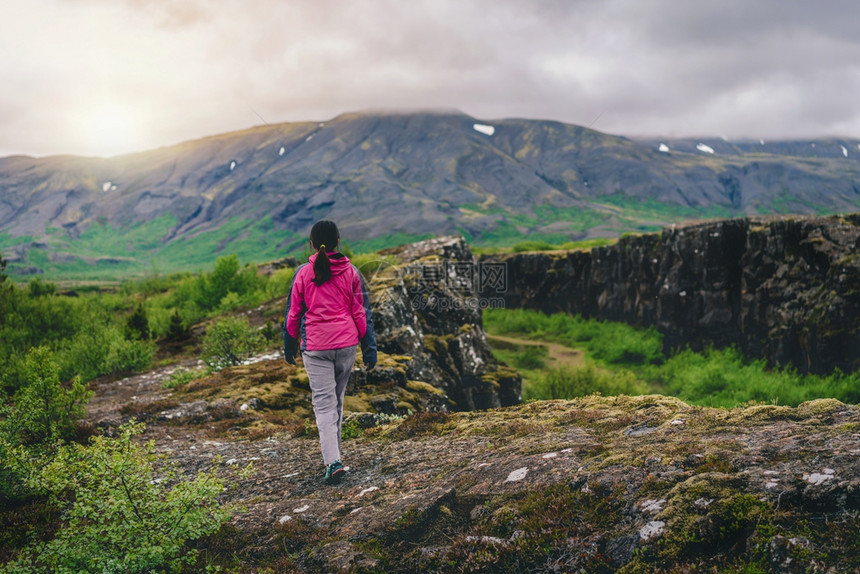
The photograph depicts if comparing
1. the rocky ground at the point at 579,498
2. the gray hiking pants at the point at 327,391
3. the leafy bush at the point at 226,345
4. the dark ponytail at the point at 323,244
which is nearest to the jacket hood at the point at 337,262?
the dark ponytail at the point at 323,244

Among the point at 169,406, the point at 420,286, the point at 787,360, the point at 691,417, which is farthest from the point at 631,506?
the point at 787,360

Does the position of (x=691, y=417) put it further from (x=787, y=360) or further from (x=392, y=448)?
(x=787, y=360)

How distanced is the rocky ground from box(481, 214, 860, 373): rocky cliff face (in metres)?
20.6

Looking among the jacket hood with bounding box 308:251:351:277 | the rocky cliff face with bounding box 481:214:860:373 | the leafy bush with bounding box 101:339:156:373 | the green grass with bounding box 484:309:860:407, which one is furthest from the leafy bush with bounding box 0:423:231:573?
the rocky cliff face with bounding box 481:214:860:373

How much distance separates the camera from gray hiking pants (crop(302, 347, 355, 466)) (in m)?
6.60

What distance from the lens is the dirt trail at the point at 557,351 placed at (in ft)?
100.0

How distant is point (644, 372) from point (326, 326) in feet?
85.5

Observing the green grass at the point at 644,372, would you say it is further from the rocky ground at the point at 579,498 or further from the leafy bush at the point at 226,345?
the leafy bush at the point at 226,345

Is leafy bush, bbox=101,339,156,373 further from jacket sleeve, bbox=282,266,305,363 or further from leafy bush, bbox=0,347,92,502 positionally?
jacket sleeve, bbox=282,266,305,363

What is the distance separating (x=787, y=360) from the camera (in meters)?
23.8

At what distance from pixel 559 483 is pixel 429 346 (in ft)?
39.8

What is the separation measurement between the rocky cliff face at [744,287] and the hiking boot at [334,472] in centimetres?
2440

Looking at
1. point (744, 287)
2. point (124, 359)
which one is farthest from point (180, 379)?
point (744, 287)

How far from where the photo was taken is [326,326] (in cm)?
658
